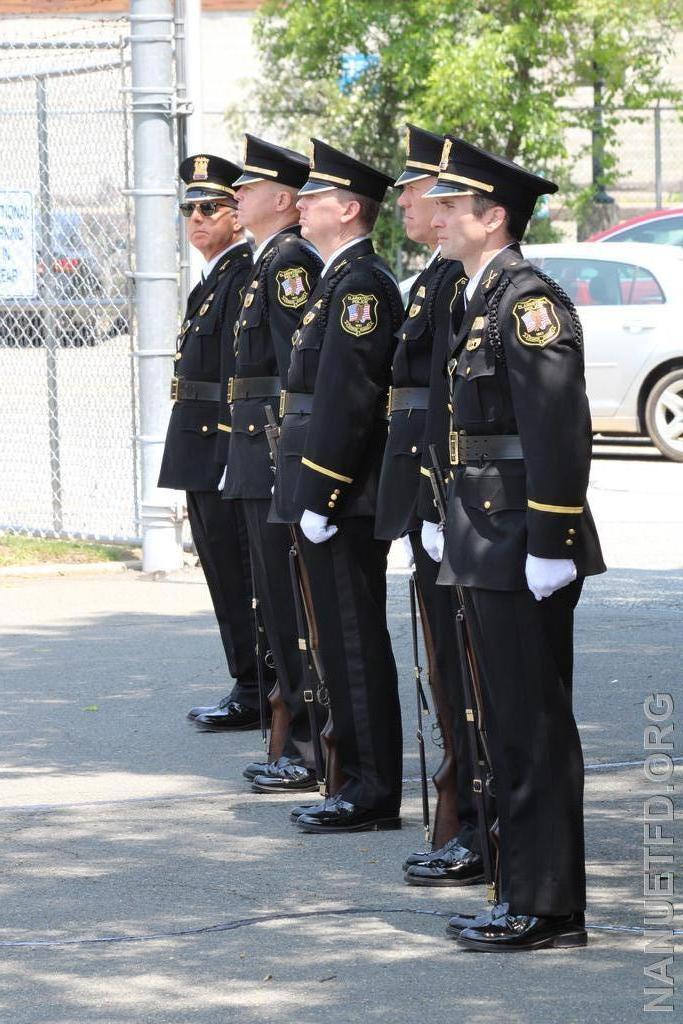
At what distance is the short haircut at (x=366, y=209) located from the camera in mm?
6004

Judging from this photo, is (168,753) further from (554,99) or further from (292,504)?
(554,99)

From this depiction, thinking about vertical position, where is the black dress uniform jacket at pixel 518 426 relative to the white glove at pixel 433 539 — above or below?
above

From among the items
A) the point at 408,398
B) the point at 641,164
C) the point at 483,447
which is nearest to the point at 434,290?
the point at 408,398

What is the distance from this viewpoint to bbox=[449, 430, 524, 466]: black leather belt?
15.6ft

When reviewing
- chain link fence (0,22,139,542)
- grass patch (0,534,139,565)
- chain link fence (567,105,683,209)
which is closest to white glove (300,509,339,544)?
A: chain link fence (0,22,139,542)

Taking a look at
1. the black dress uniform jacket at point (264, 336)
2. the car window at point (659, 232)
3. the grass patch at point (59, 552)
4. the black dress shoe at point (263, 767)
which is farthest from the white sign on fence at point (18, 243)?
the car window at point (659, 232)

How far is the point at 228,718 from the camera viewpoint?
24.3 feet

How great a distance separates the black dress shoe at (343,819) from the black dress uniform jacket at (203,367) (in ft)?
5.83

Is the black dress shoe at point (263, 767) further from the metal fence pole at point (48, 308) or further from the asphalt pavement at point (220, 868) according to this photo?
the metal fence pole at point (48, 308)

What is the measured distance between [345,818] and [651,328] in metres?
9.53

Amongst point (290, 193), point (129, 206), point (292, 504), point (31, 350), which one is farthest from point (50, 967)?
point (31, 350)

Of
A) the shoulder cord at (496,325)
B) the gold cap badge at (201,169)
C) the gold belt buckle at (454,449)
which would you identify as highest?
the gold cap badge at (201,169)

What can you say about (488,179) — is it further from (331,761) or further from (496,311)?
(331,761)

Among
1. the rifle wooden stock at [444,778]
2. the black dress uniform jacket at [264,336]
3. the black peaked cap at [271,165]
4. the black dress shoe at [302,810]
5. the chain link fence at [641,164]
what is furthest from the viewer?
the chain link fence at [641,164]
